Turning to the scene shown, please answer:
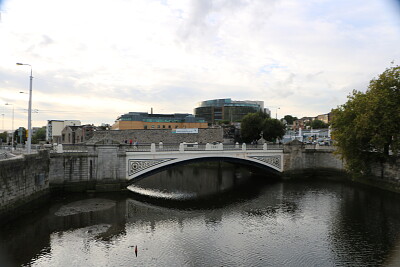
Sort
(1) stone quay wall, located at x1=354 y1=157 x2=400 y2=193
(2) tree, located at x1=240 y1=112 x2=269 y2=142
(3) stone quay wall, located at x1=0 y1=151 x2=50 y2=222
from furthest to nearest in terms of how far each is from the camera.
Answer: (2) tree, located at x1=240 y1=112 x2=269 y2=142 < (1) stone quay wall, located at x1=354 y1=157 x2=400 y2=193 < (3) stone quay wall, located at x1=0 y1=151 x2=50 y2=222

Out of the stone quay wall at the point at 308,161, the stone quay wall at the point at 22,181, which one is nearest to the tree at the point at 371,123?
the stone quay wall at the point at 308,161

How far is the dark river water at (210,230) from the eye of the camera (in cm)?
1347

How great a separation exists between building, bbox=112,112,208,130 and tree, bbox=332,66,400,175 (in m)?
39.7

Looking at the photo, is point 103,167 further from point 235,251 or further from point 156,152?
point 235,251

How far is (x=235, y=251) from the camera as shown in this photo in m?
14.3

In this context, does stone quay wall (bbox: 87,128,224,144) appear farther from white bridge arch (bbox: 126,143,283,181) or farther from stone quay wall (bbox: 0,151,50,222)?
stone quay wall (bbox: 0,151,50,222)

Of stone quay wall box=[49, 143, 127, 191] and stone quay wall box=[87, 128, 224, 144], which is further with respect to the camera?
→ stone quay wall box=[87, 128, 224, 144]

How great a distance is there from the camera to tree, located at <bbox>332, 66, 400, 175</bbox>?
25.5 meters

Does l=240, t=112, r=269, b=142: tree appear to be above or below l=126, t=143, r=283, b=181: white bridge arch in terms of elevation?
above

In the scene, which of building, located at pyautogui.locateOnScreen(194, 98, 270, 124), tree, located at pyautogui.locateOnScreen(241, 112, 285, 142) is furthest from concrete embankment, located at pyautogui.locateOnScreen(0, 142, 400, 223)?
building, located at pyautogui.locateOnScreen(194, 98, 270, 124)

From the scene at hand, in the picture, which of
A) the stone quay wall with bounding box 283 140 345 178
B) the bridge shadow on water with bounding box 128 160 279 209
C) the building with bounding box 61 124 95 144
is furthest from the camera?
the building with bounding box 61 124 95 144

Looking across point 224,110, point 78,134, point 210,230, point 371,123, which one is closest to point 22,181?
point 210,230

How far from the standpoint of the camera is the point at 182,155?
93.9 feet

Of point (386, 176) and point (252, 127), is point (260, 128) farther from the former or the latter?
point (386, 176)
